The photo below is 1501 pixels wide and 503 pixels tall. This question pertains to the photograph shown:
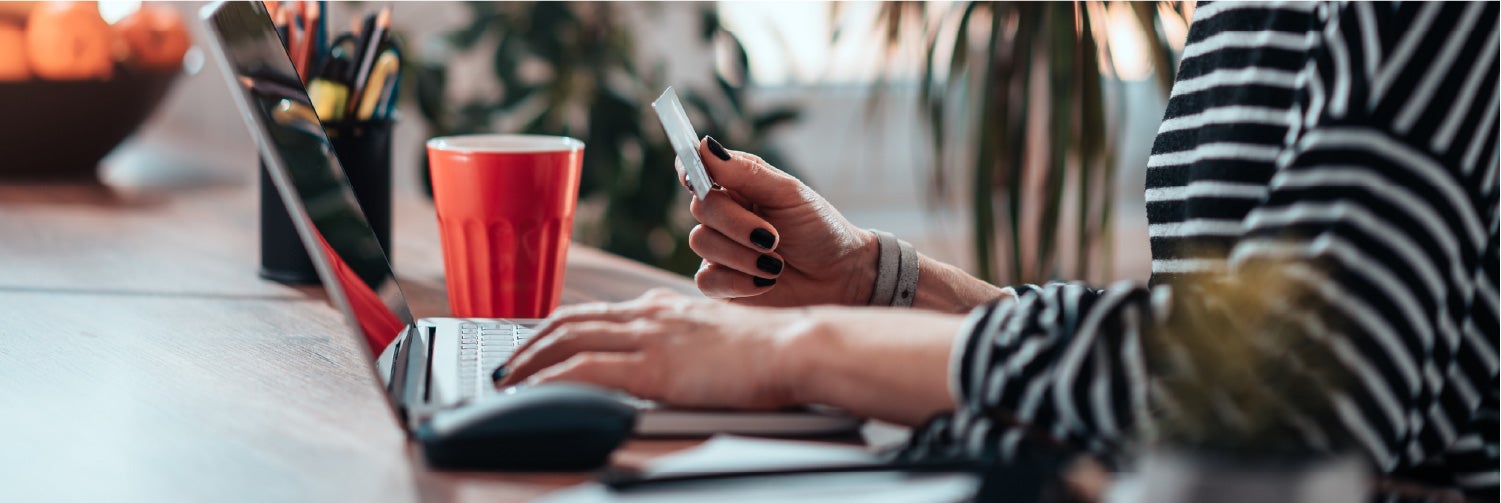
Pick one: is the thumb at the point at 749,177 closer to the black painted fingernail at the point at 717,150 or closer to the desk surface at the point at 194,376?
the black painted fingernail at the point at 717,150

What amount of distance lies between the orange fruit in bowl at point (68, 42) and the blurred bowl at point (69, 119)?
0.01 meters

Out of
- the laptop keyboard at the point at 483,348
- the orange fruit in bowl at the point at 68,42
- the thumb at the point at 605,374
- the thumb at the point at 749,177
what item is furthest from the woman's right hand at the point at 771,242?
the orange fruit in bowl at the point at 68,42

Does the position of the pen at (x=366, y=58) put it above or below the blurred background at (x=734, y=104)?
above

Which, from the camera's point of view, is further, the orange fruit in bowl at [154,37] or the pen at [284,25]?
the orange fruit in bowl at [154,37]

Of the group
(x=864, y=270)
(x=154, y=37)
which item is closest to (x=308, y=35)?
(x=864, y=270)

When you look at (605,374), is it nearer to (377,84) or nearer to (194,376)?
(194,376)

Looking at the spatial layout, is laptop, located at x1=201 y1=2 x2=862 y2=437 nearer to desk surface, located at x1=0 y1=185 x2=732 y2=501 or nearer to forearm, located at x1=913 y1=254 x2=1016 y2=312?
desk surface, located at x1=0 y1=185 x2=732 y2=501

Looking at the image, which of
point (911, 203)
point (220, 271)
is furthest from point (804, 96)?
point (220, 271)

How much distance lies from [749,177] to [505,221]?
0.17 metres

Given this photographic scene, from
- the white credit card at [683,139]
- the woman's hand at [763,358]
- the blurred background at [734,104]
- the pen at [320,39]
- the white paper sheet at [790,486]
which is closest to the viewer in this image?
the white paper sheet at [790,486]

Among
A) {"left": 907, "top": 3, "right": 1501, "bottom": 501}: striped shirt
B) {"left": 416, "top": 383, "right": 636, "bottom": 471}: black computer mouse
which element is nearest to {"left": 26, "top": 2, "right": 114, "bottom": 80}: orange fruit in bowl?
{"left": 416, "top": 383, "right": 636, "bottom": 471}: black computer mouse

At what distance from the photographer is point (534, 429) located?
53 centimetres

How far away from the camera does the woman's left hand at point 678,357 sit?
1.98ft

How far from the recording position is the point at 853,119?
10.8 feet
